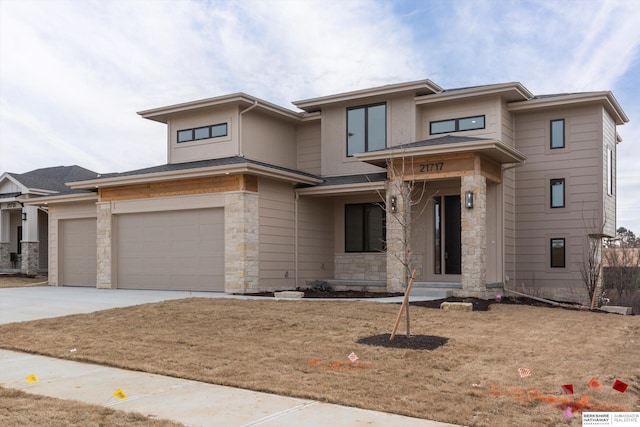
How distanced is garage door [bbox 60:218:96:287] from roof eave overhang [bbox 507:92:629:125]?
1543 cm

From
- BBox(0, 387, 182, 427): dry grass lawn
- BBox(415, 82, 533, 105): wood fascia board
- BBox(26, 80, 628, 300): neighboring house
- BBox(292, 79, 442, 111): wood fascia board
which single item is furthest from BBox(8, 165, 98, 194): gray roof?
BBox(0, 387, 182, 427): dry grass lawn

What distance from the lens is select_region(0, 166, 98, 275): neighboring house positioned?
30.1 meters

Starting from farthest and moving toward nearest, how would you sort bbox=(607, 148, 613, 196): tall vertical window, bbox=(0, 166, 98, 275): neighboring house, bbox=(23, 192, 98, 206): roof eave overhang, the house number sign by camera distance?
1. bbox=(0, 166, 98, 275): neighboring house
2. bbox=(23, 192, 98, 206): roof eave overhang
3. bbox=(607, 148, 613, 196): tall vertical window
4. the house number sign

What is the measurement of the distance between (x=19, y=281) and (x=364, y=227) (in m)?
15.8

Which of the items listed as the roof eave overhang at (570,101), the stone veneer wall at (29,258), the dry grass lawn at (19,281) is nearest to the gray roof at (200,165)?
the dry grass lawn at (19,281)

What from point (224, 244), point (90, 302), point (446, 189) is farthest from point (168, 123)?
point (446, 189)

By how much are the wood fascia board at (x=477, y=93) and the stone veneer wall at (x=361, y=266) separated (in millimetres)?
5177

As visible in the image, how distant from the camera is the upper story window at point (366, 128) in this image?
19.8 m

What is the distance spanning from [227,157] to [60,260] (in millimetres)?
8264

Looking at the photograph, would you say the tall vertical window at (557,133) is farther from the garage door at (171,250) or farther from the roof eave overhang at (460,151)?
the garage door at (171,250)

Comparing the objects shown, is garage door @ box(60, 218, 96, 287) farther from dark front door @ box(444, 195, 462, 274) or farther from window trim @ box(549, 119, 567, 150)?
window trim @ box(549, 119, 567, 150)

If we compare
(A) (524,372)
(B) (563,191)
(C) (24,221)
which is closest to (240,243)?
(B) (563,191)

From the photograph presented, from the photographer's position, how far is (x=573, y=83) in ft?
70.3

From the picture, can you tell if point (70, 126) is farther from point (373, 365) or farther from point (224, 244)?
point (373, 365)
